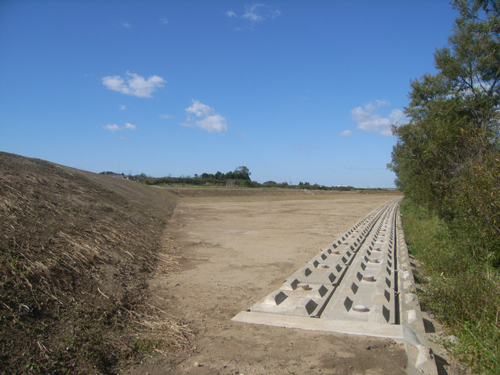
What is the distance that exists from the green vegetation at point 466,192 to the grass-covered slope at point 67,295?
3288 mm

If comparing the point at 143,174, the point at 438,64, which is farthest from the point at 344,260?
the point at 143,174

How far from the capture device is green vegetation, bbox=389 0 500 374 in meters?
3.93

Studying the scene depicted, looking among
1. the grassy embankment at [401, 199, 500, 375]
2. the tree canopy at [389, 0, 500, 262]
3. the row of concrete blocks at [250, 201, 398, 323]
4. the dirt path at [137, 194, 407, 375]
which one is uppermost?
the tree canopy at [389, 0, 500, 262]

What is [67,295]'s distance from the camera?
4.19m

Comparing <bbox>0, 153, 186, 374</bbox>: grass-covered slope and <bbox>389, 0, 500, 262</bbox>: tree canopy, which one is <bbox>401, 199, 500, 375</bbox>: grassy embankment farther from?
<bbox>0, 153, 186, 374</bbox>: grass-covered slope

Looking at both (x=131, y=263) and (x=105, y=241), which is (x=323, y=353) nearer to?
(x=131, y=263)

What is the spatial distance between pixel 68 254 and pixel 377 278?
16.8 ft

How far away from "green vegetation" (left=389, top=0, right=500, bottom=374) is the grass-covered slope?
3288mm

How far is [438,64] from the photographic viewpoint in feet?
50.4

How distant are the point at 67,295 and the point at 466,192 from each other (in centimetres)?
640

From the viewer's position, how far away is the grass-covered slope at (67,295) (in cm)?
314

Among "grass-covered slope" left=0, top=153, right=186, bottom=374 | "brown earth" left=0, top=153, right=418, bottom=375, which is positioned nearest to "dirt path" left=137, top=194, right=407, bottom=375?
"brown earth" left=0, top=153, right=418, bottom=375

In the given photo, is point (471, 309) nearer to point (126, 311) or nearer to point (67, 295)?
point (126, 311)

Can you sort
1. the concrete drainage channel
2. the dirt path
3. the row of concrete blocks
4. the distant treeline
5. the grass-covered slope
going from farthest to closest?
the distant treeline → the row of concrete blocks → the concrete drainage channel → the dirt path → the grass-covered slope
